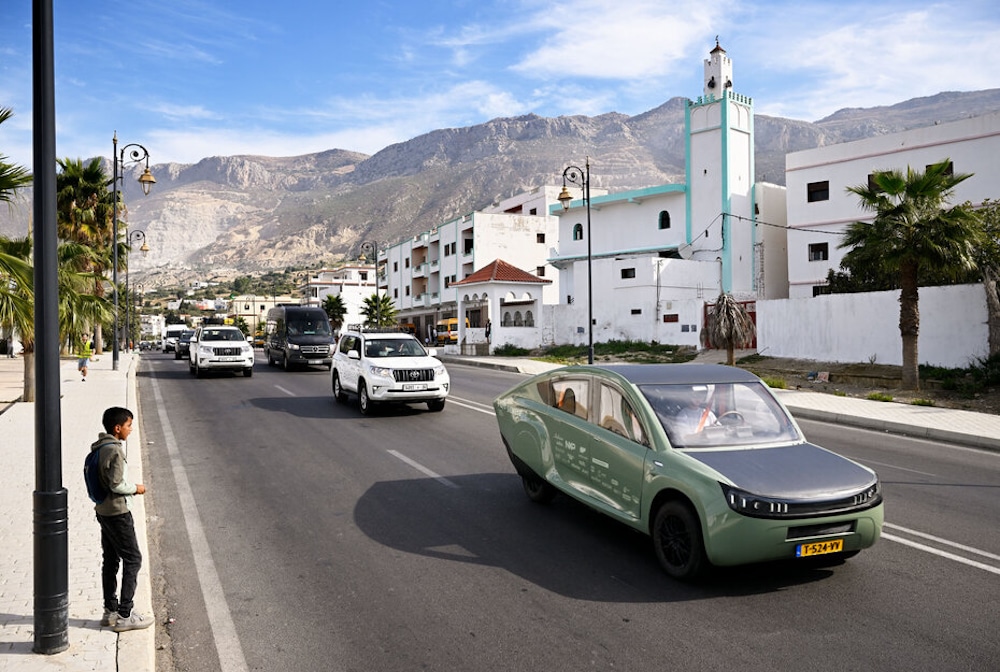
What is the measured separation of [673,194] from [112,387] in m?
38.3

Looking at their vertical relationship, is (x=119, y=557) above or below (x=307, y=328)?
below

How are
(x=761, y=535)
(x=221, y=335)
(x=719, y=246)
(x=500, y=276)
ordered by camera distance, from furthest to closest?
(x=719, y=246)
(x=500, y=276)
(x=221, y=335)
(x=761, y=535)

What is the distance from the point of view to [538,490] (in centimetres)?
784

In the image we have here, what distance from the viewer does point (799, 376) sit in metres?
24.3

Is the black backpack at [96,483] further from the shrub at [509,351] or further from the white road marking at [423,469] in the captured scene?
the shrub at [509,351]

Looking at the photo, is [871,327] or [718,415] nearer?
[718,415]

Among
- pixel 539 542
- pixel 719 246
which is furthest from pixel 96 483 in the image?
pixel 719 246

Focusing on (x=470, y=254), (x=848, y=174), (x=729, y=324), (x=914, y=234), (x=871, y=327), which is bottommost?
(x=871, y=327)

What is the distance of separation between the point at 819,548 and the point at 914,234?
16.3 meters

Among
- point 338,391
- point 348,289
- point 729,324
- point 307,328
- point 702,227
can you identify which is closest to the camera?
point 338,391

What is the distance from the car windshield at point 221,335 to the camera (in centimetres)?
2676

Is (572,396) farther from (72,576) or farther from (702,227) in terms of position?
(702,227)

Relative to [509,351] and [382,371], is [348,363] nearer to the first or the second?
[382,371]

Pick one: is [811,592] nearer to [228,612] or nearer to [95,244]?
[228,612]
